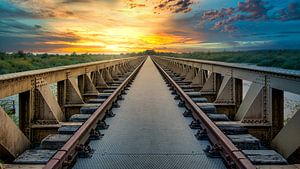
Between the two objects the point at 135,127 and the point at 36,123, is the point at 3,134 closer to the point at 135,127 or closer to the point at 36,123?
the point at 36,123

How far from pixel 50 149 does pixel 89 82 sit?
7.44m

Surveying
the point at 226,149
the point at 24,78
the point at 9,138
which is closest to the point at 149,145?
the point at 226,149

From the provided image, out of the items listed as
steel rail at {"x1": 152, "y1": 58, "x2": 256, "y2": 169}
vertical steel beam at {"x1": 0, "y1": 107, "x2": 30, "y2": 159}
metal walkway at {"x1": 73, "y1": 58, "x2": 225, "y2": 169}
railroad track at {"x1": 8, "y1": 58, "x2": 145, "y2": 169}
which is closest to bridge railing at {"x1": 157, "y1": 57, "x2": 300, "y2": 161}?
steel rail at {"x1": 152, "y1": 58, "x2": 256, "y2": 169}

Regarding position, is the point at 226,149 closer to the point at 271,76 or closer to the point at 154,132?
the point at 154,132

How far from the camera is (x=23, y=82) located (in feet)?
19.0

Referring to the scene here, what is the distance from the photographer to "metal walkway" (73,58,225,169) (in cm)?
396

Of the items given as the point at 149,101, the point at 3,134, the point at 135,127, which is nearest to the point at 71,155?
the point at 3,134

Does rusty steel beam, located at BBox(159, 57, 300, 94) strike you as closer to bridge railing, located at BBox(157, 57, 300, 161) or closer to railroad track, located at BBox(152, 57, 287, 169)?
bridge railing, located at BBox(157, 57, 300, 161)

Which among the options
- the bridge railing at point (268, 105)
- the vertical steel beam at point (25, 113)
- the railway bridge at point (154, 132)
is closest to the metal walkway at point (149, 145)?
the railway bridge at point (154, 132)

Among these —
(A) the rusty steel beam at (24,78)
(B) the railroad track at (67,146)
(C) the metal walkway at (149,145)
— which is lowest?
(C) the metal walkway at (149,145)

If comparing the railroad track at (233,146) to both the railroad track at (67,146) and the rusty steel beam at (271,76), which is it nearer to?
the rusty steel beam at (271,76)

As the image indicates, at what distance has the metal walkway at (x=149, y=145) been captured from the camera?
3.96 metres

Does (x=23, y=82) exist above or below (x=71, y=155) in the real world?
above

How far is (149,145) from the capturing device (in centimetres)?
468
